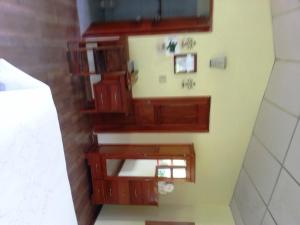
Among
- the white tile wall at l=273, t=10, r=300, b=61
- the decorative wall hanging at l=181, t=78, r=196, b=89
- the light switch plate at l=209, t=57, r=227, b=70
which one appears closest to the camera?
the white tile wall at l=273, t=10, r=300, b=61

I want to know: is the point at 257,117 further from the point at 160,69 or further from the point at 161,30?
the point at 161,30

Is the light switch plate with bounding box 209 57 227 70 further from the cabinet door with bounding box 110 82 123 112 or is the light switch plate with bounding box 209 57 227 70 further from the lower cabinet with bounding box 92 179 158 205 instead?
the lower cabinet with bounding box 92 179 158 205

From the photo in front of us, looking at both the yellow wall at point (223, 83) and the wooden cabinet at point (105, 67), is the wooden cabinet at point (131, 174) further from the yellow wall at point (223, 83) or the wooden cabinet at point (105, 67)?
the wooden cabinet at point (105, 67)

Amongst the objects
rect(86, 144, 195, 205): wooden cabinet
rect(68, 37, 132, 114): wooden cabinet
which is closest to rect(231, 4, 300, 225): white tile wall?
rect(86, 144, 195, 205): wooden cabinet

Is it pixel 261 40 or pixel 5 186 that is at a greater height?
pixel 261 40

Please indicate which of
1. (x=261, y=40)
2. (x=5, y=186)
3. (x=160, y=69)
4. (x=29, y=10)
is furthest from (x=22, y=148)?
(x=261, y=40)

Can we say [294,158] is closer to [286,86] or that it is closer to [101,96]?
[286,86]

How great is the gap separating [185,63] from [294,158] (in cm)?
95

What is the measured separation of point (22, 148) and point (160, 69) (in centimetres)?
135

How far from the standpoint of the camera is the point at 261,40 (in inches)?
66.1

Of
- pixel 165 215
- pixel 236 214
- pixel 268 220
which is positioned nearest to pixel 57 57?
pixel 165 215

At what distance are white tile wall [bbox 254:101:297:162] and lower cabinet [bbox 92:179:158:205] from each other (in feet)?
2.91

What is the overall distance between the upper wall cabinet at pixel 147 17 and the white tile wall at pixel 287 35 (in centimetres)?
45

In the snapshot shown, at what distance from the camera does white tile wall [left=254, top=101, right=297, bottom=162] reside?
140cm
